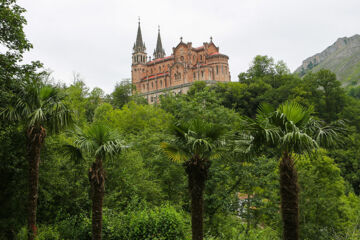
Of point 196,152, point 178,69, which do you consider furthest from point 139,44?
point 196,152

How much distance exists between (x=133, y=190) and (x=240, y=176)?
20.4 feet

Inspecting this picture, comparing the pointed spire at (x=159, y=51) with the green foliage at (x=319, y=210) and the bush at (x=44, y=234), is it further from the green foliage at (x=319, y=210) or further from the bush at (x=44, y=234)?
the bush at (x=44, y=234)

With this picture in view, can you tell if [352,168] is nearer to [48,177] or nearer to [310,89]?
[310,89]

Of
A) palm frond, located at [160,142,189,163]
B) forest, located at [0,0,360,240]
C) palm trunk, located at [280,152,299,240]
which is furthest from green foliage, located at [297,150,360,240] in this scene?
palm trunk, located at [280,152,299,240]

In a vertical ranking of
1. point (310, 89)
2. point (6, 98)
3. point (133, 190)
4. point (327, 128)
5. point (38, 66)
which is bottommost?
point (133, 190)

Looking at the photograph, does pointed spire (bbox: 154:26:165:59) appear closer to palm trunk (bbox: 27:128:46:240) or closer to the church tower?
A: the church tower

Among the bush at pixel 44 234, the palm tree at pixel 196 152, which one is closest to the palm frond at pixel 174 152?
the palm tree at pixel 196 152

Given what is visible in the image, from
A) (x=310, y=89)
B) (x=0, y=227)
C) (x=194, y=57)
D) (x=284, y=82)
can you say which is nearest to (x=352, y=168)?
(x=310, y=89)

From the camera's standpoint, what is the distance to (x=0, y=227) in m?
13.2

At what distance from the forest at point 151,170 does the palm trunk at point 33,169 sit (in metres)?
0.03

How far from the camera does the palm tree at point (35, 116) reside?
11.3 m

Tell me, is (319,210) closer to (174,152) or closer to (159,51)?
(174,152)

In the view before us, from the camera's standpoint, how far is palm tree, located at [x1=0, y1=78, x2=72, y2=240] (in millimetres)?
11336

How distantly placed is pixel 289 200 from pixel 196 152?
2929mm
